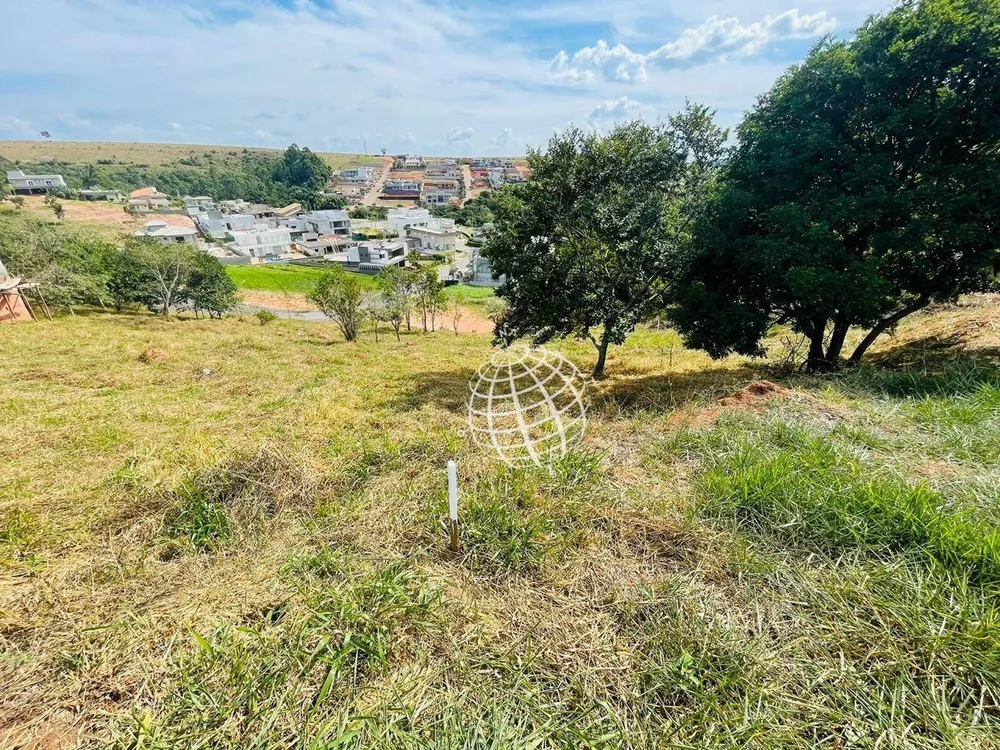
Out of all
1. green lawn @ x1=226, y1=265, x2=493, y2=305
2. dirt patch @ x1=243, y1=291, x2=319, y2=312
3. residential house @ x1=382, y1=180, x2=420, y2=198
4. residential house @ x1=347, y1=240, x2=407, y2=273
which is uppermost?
residential house @ x1=382, y1=180, x2=420, y2=198

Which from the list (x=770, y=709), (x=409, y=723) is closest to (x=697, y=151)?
(x=770, y=709)

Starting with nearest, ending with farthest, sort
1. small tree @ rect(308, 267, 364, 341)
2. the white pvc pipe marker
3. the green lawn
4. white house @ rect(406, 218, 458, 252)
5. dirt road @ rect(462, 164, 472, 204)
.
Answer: the white pvc pipe marker < small tree @ rect(308, 267, 364, 341) < the green lawn < white house @ rect(406, 218, 458, 252) < dirt road @ rect(462, 164, 472, 204)

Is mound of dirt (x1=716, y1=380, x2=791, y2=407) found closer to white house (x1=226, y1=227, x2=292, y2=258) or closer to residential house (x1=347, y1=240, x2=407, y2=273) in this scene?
residential house (x1=347, y1=240, x2=407, y2=273)

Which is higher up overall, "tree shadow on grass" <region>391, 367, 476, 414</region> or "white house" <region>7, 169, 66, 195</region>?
"white house" <region>7, 169, 66, 195</region>

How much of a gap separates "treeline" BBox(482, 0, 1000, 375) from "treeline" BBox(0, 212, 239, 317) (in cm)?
2633

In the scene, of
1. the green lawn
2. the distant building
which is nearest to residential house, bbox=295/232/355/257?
the green lawn

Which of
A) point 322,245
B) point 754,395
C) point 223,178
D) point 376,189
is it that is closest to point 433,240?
point 322,245

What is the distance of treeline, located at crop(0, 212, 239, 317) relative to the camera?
72.0 ft

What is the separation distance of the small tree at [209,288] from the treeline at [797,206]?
28067mm

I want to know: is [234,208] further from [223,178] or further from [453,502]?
[453,502]

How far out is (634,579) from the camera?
9.55 feet

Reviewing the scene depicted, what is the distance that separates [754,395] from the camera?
20.0 feet

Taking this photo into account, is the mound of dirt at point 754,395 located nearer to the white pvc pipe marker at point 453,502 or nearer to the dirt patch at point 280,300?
the white pvc pipe marker at point 453,502

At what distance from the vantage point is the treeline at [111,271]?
72.0 feet
